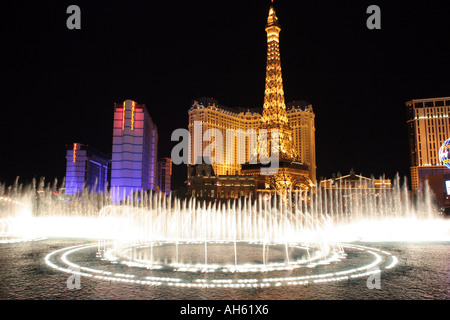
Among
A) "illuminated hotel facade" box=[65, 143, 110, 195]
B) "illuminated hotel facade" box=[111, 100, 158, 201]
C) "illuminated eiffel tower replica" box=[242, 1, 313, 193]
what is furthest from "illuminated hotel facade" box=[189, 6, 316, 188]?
"illuminated hotel facade" box=[111, 100, 158, 201]

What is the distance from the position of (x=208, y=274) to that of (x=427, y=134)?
111 m

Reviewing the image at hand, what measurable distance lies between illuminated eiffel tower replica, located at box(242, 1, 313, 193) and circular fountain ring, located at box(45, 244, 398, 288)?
2652 inches

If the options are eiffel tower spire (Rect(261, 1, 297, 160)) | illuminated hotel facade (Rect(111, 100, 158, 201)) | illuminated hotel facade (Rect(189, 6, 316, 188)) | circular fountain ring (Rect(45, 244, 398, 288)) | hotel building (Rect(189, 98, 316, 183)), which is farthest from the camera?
hotel building (Rect(189, 98, 316, 183))

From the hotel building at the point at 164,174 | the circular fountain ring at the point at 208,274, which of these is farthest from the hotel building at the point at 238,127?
the circular fountain ring at the point at 208,274

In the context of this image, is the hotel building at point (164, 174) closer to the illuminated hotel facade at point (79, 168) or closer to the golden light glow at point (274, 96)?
the illuminated hotel facade at point (79, 168)

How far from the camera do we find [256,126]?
399 feet

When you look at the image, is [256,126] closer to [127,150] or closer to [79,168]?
[79,168]

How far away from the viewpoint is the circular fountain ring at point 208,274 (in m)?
8.19

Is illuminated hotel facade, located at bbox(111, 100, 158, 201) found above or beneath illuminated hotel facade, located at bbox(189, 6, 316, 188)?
beneath

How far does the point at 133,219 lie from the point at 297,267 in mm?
21728

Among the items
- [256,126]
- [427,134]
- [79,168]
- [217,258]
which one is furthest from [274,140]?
[217,258]

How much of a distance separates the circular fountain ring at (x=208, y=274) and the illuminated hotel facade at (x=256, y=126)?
235 feet

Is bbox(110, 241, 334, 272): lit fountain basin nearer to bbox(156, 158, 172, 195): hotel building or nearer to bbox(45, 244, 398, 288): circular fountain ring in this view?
bbox(45, 244, 398, 288): circular fountain ring

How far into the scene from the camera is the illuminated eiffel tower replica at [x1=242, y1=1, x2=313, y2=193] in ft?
260
